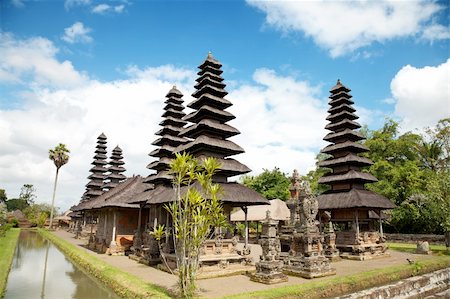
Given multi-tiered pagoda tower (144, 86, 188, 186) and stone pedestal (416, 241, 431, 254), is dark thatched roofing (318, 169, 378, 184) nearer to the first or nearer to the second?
stone pedestal (416, 241, 431, 254)

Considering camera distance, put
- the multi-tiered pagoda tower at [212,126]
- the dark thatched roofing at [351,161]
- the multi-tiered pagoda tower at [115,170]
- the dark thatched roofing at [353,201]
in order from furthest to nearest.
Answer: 1. the multi-tiered pagoda tower at [115,170]
2. the dark thatched roofing at [351,161]
3. the dark thatched roofing at [353,201]
4. the multi-tiered pagoda tower at [212,126]

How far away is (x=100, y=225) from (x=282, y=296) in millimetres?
21399

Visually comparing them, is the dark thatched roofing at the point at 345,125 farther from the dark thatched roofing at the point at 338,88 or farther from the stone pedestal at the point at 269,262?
the stone pedestal at the point at 269,262

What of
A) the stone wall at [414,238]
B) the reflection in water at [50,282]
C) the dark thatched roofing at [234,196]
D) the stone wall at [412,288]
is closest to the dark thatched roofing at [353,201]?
the dark thatched roofing at [234,196]

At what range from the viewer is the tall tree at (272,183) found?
137ft

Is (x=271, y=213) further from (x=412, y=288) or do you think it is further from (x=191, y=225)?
(x=191, y=225)

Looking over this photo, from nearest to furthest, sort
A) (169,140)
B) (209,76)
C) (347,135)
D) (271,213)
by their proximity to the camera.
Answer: (209,76) < (169,140) < (347,135) < (271,213)

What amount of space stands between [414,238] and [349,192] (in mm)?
13841

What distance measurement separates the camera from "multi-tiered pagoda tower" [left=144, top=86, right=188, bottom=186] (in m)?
22.8

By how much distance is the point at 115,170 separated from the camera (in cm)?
4078

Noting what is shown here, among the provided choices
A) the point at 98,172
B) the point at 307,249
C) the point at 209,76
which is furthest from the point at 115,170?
the point at 307,249

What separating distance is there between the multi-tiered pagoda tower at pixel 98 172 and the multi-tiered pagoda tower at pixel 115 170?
8.52 feet

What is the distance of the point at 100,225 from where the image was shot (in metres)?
27.3

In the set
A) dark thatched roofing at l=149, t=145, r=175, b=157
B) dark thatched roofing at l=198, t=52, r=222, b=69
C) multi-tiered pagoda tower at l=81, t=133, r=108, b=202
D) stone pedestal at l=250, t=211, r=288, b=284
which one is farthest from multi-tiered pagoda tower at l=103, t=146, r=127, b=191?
stone pedestal at l=250, t=211, r=288, b=284
